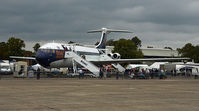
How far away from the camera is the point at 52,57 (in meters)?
44.9

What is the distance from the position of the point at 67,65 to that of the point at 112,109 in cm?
3677

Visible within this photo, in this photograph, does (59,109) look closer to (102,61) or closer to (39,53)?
(39,53)

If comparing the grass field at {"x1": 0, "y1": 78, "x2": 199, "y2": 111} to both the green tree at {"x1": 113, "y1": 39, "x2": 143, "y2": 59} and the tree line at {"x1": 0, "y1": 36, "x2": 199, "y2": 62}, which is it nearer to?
the tree line at {"x1": 0, "y1": 36, "x2": 199, "y2": 62}

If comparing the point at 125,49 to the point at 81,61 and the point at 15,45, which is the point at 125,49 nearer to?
the point at 15,45

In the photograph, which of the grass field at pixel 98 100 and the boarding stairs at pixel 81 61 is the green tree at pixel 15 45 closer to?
the boarding stairs at pixel 81 61

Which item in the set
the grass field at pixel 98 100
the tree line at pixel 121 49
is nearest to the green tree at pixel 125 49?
the tree line at pixel 121 49

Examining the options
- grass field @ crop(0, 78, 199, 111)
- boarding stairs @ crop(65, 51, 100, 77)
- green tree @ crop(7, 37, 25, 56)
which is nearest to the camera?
grass field @ crop(0, 78, 199, 111)

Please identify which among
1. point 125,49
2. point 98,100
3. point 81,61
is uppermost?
point 125,49

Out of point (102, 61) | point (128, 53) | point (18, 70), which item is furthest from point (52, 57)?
point (128, 53)

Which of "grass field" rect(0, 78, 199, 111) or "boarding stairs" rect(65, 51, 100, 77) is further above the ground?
"boarding stairs" rect(65, 51, 100, 77)

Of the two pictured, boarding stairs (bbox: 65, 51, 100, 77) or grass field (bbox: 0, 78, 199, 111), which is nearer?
grass field (bbox: 0, 78, 199, 111)

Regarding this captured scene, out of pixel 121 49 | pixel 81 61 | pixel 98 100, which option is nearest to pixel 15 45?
pixel 121 49

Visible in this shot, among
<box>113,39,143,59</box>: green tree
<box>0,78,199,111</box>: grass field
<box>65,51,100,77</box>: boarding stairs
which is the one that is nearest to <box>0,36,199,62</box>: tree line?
<box>113,39,143,59</box>: green tree

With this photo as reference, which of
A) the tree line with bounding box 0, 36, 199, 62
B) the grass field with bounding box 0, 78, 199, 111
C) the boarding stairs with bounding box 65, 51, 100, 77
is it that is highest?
the tree line with bounding box 0, 36, 199, 62
